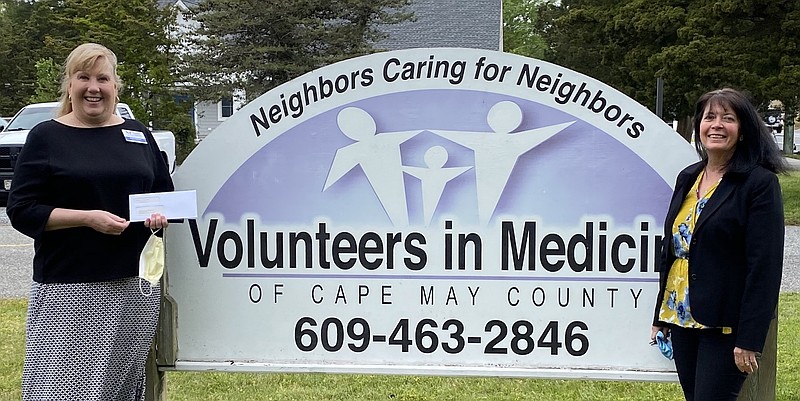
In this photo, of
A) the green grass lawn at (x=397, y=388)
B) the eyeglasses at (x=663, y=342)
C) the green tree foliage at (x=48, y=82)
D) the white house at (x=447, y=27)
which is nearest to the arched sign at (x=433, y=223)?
the eyeglasses at (x=663, y=342)

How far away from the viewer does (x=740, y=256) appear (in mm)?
2609

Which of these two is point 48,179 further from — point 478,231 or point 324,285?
point 478,231

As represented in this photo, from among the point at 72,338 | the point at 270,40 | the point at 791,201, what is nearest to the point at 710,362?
the point at 72,338

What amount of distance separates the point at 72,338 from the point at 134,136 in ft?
2.55

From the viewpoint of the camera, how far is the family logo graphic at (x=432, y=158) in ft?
10.8

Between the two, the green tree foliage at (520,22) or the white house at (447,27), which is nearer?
the white house at (447,27)

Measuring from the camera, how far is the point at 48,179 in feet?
8.97

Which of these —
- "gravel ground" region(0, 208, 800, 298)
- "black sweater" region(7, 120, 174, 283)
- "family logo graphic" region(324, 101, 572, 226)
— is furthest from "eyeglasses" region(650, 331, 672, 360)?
"gravel ground" region(0, 208, 800, 298)

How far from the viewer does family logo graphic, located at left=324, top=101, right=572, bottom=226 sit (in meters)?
3.28

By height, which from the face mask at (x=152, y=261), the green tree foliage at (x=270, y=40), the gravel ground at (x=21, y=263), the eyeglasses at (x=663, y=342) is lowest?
the gravel ground at (x=21, y=263)

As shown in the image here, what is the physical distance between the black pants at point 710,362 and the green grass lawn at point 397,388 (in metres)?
1.67

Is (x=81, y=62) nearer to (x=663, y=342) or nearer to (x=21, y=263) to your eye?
(x=663, y=342)

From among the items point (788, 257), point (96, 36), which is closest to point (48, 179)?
point (788, 257)

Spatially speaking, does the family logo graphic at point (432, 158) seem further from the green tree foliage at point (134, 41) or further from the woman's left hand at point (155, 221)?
the green tree foliage at point (134, 41)
